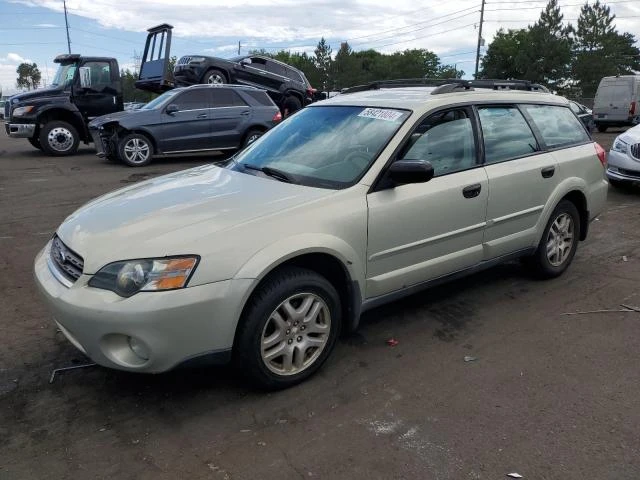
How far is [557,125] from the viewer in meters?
4.85

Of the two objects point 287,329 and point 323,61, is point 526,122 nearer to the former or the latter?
point 287,329

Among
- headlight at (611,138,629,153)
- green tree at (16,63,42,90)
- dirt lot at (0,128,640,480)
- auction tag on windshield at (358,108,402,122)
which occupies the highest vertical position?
green tree at (16,63,42,90)

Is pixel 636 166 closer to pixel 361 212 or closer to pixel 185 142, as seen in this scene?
pixel 361 212

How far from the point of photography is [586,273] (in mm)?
5070

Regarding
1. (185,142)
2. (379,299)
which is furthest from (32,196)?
(379,299)

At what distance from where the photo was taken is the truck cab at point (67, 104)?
13.0 m

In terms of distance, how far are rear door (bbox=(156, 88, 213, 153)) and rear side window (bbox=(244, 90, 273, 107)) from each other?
0.99m

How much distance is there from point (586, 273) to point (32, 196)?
303 inches

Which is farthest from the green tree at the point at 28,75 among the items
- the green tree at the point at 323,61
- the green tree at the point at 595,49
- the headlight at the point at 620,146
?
the headlight at the point at 620,146

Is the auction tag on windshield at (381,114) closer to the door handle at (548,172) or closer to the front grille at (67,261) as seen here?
the door handle at (548,172)

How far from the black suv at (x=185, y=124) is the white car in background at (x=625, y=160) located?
675 centimetres

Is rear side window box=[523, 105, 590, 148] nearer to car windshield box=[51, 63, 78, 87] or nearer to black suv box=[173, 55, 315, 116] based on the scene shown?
black suv box=[173, 55, 315, 116]

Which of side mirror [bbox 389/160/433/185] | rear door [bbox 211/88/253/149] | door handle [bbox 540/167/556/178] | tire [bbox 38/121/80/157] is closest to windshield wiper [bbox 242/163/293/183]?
side mirror [bbox 389/160/433/185]

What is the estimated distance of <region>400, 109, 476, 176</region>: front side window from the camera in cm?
369
